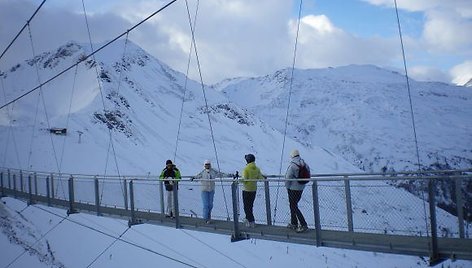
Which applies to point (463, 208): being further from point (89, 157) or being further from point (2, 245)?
point (89, 157)

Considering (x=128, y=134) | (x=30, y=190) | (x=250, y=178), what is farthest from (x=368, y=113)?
(x=250, y=178)

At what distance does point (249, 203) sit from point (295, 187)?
1.24 metres

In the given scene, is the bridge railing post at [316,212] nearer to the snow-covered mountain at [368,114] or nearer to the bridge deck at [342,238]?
the bridge deck at [342,238]

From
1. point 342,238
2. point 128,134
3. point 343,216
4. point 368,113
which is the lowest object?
point 342,238

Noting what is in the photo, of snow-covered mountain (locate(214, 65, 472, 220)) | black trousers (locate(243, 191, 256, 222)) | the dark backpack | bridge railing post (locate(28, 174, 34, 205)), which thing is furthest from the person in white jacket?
snow-covered mountain (locate(214, 65, 472, 220))

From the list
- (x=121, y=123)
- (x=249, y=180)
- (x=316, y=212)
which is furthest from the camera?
(x=121, y=123)

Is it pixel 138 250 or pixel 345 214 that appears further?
pixel 138 250

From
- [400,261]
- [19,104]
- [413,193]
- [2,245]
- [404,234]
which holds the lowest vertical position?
[400,261]

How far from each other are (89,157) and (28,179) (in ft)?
57.1

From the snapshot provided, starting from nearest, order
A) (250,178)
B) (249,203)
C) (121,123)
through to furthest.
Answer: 1. (250,178)
2. (249,203)
3. (121,123)

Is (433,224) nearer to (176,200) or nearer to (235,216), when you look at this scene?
(235,216)

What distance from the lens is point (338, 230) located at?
879 cm

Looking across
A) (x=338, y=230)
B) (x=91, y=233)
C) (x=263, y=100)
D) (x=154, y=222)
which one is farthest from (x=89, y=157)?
(x=263, y=100)

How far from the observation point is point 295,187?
8.37m
